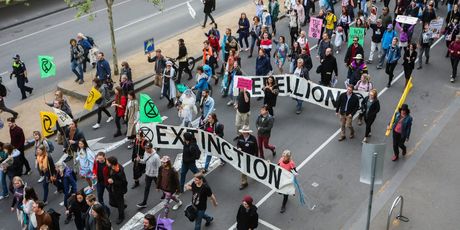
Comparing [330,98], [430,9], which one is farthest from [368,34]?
[330,98]

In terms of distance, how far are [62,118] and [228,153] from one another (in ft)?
14.3

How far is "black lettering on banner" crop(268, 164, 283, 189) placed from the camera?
11523 millimetres

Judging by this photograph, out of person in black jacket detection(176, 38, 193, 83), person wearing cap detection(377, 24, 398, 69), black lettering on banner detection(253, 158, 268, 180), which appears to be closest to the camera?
black lettering on banner detection(253, 158, 268, 180)

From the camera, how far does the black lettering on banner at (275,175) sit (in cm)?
1152

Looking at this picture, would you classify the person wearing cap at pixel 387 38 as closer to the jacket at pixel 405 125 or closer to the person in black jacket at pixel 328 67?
the person in black jacket at pixel 328 67

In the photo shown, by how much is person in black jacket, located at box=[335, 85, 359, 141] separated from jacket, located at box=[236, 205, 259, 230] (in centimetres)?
520

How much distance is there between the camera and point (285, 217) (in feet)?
39.1

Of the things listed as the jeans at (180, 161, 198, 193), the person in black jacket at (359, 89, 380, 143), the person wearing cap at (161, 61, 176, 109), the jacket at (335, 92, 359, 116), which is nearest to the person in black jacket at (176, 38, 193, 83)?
the person wearing cap at (161, 61, 176, 109)

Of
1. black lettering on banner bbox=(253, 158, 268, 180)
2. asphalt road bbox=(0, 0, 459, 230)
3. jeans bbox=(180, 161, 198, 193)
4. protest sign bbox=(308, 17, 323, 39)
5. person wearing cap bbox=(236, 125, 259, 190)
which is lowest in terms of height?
asphalt road bbox=(0, 0, 459, 230)

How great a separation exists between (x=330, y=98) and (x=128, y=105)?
17.9ft

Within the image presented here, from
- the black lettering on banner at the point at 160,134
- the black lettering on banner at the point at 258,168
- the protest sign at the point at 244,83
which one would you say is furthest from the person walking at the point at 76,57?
the black lettering on banner at the point at 258,168

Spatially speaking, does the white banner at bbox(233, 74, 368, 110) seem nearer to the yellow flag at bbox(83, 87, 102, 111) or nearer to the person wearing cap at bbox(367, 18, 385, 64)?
the yellow flag at bbox(83, 87, 102, 111)

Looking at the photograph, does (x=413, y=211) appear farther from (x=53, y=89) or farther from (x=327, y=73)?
(x=53, y=89)

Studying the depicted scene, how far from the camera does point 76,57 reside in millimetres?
18672
